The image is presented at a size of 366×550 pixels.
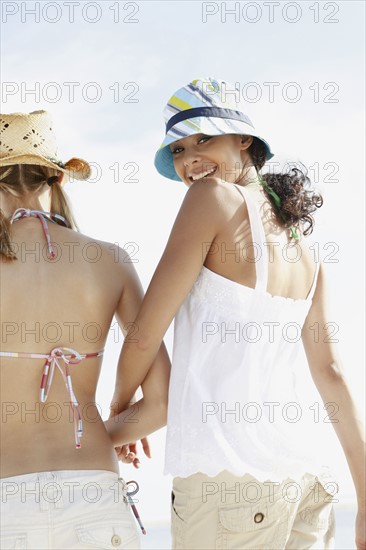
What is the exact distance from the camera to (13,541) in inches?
91.4

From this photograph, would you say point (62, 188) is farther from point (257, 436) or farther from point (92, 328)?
point (257, 436)

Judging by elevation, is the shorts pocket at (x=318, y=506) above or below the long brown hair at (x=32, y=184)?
below

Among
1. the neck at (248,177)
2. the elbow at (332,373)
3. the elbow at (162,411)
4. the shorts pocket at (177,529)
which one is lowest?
the shorts pocket at (177,529)

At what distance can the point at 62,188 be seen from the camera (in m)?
2.92

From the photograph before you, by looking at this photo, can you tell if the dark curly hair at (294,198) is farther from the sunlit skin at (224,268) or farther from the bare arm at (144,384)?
the bare arm at (144,384)

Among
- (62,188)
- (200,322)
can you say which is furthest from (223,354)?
(62,188)

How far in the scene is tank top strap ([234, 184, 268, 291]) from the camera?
8.64ft

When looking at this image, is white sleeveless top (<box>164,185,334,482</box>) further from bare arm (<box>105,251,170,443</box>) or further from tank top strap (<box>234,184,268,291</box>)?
bare arm (<box>105,251,170,443</box>)

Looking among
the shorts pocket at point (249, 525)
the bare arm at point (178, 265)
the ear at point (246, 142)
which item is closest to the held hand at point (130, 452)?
the bare arm at point (178, 265)

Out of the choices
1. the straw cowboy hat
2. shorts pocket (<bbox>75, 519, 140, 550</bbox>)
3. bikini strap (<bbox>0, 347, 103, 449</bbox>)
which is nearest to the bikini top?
bikini strap (<bbox>0, 347, 103, 449</bbox>)

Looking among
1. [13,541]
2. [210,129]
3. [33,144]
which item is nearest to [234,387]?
[13,541]

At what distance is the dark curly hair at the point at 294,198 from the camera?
2.84m

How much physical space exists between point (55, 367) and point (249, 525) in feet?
2.27

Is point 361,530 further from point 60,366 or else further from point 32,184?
point 32,184
